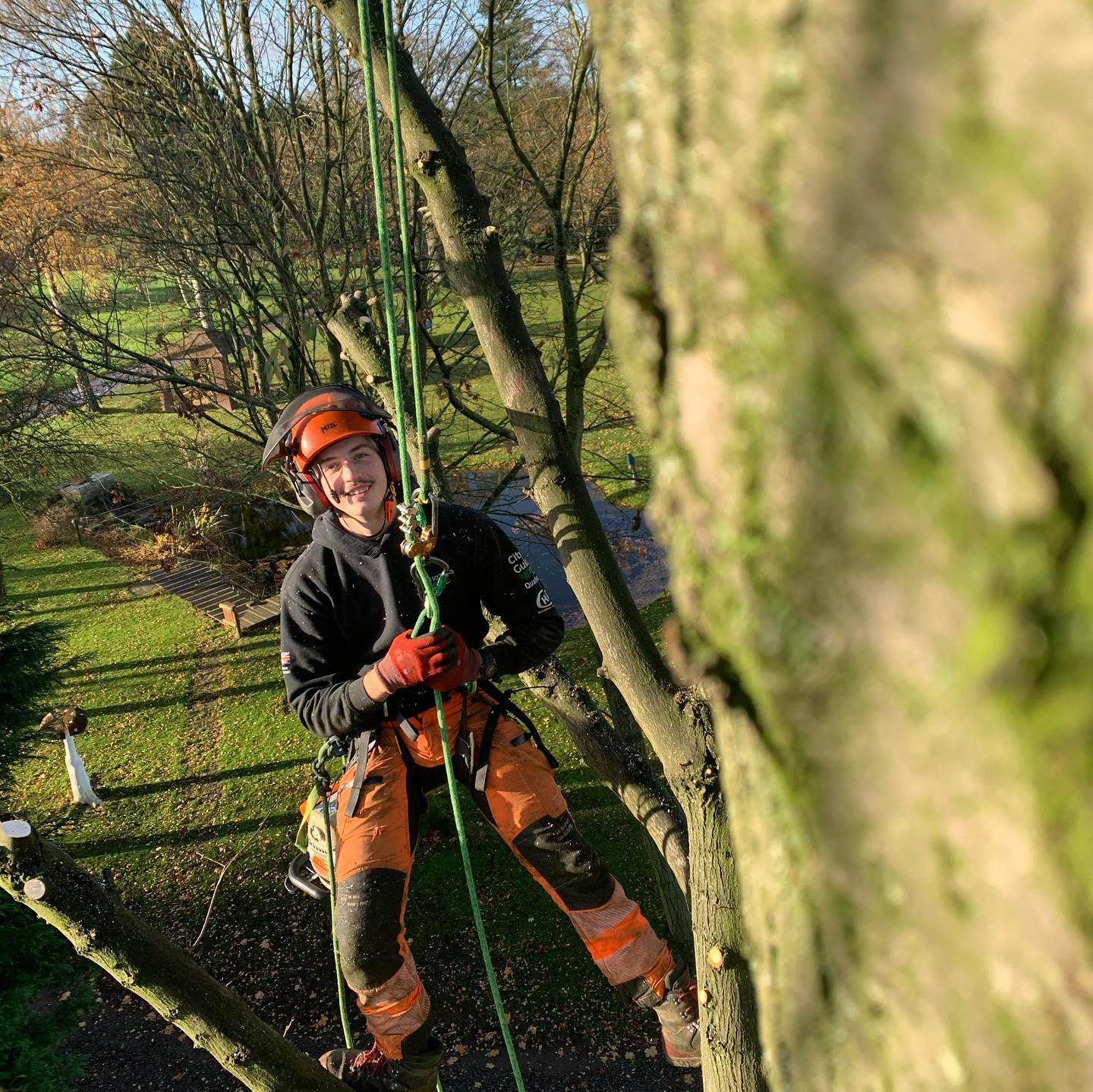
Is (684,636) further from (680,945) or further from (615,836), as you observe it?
(615,836)

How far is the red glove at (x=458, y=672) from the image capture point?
287 centimetres

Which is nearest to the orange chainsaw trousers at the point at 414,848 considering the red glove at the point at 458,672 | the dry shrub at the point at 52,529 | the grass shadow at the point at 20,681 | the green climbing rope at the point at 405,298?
the red glove at the point at 458,672

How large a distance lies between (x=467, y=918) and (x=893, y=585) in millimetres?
7315

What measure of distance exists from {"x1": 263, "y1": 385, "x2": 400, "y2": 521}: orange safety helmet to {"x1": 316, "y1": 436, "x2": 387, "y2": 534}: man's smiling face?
0.03m

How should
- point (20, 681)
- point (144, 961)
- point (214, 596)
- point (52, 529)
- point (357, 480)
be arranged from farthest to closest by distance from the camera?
1. point (52, 529)
2. point (214, 596)
3. point (20, 681)
4. point (357, 480)
5. point (144, 961)

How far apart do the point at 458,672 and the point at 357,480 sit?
754 millimetres

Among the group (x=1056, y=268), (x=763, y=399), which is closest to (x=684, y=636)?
(x=763, y=399)

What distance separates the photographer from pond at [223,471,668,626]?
14398 millimetres

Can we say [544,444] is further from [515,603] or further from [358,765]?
[358,765]

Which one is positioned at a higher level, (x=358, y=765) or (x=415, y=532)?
(x=415, y=532)

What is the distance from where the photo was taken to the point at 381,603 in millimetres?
3193

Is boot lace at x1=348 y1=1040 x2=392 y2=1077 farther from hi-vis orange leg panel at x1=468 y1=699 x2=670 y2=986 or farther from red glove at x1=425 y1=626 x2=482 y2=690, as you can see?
red glove at x1=425 y1=626 x2=482 y2=690

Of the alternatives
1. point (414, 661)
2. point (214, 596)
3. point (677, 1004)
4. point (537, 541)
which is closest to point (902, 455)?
point (414, 661)

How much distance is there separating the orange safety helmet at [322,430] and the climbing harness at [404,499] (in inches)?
4.3
